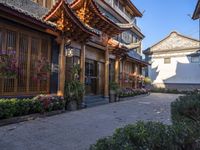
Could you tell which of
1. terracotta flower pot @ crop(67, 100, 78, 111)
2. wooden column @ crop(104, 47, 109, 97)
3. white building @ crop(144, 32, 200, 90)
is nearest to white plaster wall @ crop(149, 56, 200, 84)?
white building @ crop(144, 32, 200, 90)

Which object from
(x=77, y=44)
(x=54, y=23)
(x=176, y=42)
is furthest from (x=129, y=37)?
(x=54, y=23)

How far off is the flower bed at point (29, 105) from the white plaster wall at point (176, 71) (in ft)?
77.8

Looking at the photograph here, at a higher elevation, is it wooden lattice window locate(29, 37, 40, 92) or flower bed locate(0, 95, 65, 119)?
wooden lattice window locate(29, 37, 40, 92)

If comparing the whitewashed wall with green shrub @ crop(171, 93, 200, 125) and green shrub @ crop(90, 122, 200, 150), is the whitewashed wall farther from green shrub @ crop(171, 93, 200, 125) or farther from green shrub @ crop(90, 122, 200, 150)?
green shrub @ crop(90, 122, 200, 150)

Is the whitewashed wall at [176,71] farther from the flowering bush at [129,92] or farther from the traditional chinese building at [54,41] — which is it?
the traditional chinese building at [54,41]

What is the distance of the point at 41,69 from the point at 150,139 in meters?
6.96

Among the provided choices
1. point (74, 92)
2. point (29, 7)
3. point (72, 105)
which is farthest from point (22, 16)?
point (72, 105)

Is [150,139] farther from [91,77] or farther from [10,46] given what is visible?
[91,77]

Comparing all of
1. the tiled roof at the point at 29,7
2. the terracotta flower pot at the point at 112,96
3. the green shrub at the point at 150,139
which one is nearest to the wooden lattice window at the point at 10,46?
the tiled roof at the point at 29,7

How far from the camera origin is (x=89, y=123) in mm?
7184

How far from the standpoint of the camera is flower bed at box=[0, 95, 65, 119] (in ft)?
21.4

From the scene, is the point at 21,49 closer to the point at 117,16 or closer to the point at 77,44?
the point at 77,44

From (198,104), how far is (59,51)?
709 cm

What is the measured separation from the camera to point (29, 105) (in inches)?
292
